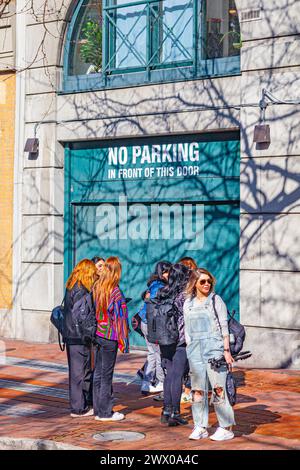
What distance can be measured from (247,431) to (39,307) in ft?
30.1

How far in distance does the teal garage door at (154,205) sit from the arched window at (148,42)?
3.99 feet

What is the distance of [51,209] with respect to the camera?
63.4 feet

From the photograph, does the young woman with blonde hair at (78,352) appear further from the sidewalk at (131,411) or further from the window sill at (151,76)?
the window sill at (151,76)

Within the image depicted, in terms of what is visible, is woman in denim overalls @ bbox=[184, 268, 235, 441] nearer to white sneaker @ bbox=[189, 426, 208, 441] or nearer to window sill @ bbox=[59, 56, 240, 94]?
white sneaker @ bbox=[189, 426, 208, 441]

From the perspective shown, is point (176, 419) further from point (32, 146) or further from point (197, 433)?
point (32, 146)

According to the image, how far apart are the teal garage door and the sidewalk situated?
6.92ft

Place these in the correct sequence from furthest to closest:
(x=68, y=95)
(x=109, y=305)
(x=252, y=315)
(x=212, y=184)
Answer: (x=68, y=95), (x=212, y=184), (x=252, y=315), (x=109, y=305)

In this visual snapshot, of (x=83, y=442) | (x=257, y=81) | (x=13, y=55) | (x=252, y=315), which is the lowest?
(x=83, y=442)

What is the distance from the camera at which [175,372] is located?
11289mm

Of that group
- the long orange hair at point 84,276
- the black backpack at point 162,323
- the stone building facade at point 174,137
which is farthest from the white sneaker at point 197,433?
the stone building facade at point 174,137

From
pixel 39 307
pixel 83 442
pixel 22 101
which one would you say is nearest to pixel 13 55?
pixel 22 101

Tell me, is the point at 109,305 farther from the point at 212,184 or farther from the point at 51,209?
the point at 51,209

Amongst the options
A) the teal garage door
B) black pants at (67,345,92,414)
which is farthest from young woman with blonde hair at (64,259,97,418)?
the teal garage door

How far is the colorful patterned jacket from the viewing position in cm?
1152
